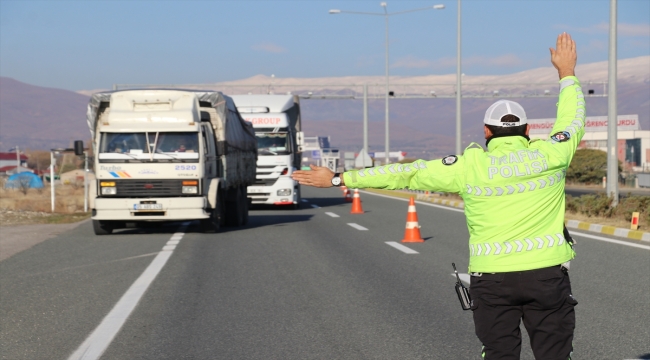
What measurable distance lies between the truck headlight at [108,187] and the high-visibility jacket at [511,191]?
14475mm

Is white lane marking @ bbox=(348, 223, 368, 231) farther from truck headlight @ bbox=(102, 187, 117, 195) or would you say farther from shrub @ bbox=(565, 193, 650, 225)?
shrub @ bbox=(565, 193, 650, 225)

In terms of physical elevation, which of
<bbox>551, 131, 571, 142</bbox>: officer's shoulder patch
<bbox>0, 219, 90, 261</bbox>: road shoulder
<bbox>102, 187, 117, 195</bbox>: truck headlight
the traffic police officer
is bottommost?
<bbox>0, 219, 90, 261</bbox>: road shoulder

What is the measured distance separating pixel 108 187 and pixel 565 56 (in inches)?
576

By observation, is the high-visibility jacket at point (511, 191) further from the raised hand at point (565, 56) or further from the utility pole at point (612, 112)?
the utility pole at point (612, 112)

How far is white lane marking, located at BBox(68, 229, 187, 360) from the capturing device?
7320 millimetres

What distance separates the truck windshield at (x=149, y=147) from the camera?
60.9ft

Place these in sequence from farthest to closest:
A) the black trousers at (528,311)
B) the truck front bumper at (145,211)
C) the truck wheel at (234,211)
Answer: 1. the truck wheel at (234,211)
2. the truck front bumper at (145,211)
3. the black trousers at (528,311)

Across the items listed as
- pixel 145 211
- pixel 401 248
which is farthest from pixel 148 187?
pixel 401 248

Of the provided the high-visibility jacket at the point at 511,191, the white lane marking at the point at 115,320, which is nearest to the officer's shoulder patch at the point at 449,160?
the high-visibility jacket at the point at 511,191

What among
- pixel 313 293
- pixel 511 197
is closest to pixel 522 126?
pixel 511 197

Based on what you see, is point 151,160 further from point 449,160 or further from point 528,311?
point 528,311

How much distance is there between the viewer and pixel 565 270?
4.50 meters

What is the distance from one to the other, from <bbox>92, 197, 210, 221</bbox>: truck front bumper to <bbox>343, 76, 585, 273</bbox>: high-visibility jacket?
14.0 m

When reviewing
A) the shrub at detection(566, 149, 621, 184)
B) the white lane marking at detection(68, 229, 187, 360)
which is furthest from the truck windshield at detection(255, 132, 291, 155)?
the shrub at detection(566, 149, 621, 184)
